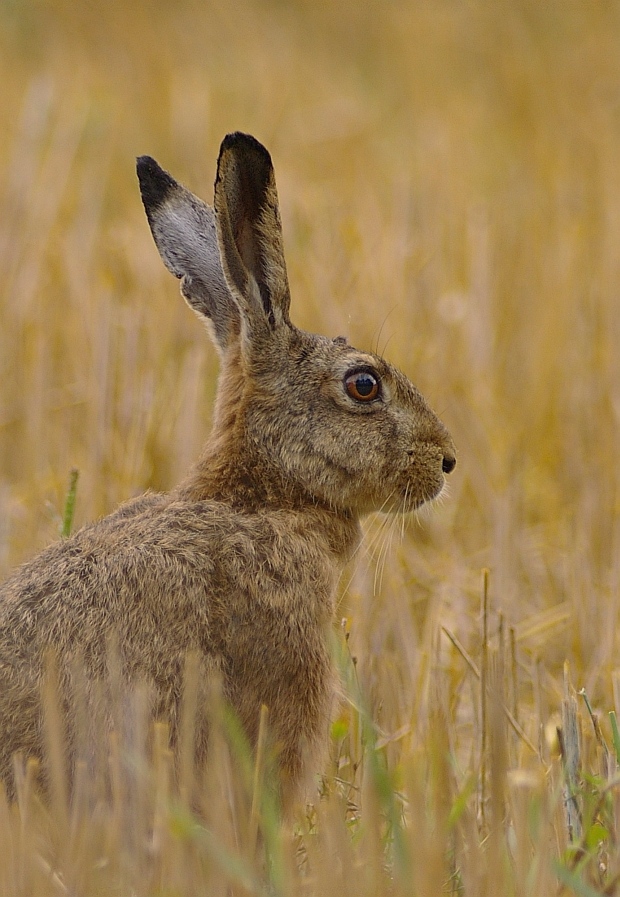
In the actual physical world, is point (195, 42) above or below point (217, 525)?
above

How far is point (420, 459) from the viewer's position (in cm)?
407

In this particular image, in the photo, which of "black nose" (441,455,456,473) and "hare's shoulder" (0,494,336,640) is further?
"black nose" (441,455,456,473)

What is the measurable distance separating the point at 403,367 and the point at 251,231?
8.17 feet

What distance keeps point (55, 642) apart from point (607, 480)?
326 cm

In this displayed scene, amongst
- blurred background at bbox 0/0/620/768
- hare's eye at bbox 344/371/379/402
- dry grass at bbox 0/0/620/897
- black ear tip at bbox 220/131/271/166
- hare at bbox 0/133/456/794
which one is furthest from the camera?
blurred background at bbox 0/0/620/768

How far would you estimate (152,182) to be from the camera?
13.9 ft

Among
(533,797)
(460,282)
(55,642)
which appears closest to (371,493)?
(55,642)

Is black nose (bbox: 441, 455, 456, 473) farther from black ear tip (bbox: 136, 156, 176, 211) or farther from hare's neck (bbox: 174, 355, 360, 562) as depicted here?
black ear tip (bbox: 136, 156, 176, 211)

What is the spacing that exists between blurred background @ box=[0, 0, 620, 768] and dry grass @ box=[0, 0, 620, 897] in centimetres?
2

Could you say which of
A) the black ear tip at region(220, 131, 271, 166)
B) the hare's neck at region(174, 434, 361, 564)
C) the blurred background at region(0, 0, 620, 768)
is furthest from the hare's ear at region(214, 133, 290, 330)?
the blurred background at region(0, 0, 620, 768)

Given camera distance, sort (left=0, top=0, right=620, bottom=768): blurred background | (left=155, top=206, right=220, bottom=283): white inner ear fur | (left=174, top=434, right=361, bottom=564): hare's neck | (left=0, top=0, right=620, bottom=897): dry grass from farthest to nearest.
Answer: (left=0, top=0, right=620, bottom=768): blurred background → (left=155, top=206, right=220, bottom=283): white inner ear fur → (left=174, top=434, right=361, bottom=564): hare's neck → (left=0, top=0, right=620, bottom=897): dry grass

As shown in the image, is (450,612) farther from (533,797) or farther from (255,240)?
(533,797)

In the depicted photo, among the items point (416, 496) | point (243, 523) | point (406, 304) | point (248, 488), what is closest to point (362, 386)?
point (416, 496)

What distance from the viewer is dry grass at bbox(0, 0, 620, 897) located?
2787mm
